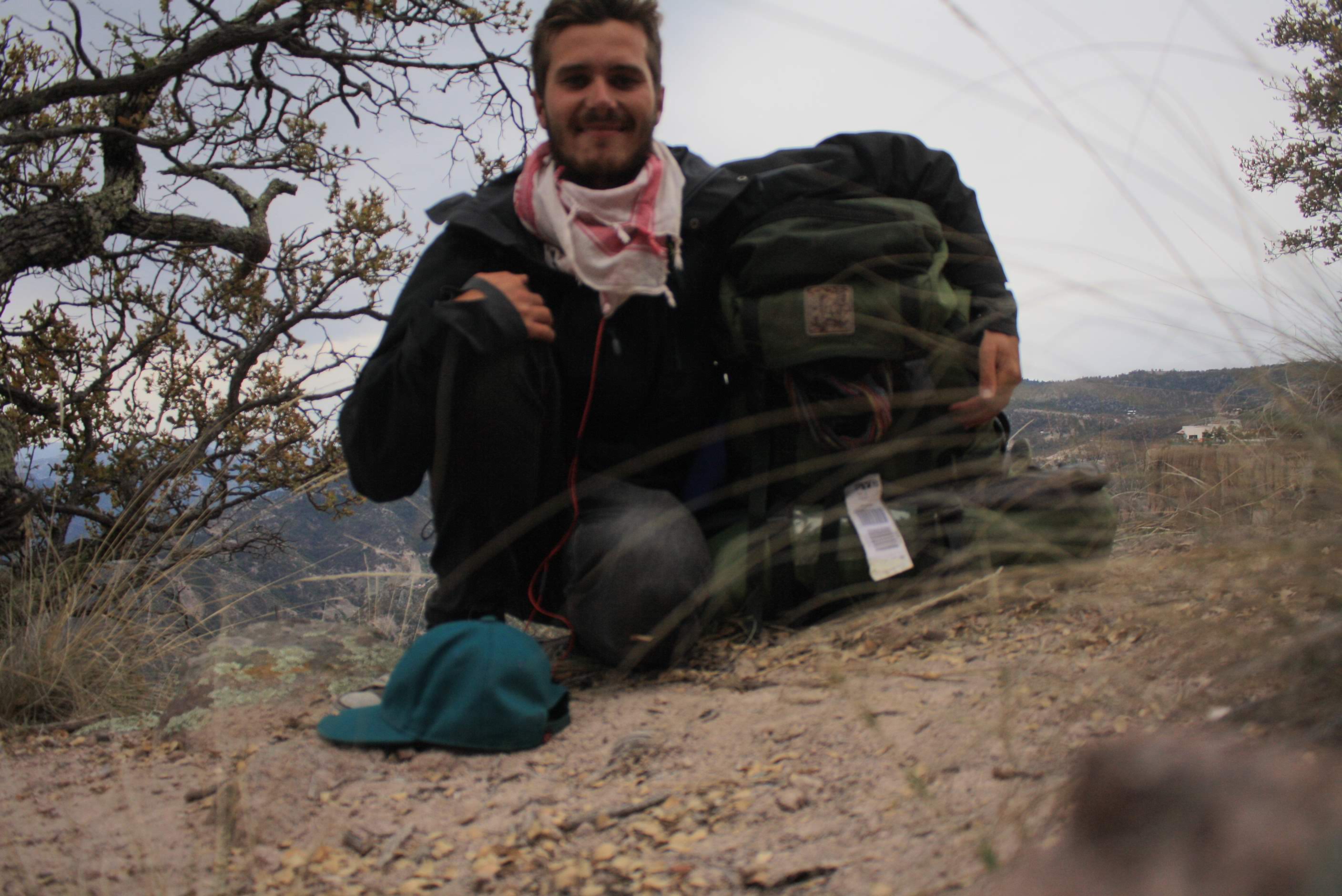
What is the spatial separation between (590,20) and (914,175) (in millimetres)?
970

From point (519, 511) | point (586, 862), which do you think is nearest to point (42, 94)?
point (519, 511)

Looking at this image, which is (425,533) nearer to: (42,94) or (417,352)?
(417,352)

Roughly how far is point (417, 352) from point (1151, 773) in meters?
1.73

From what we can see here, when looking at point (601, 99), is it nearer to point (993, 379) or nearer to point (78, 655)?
point (993, 379)

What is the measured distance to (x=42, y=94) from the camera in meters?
4.72

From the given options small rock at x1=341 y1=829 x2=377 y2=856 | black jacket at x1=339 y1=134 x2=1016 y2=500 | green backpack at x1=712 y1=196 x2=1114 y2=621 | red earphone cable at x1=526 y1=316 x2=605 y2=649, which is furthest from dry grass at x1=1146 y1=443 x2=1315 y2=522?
small rock at x1=341 y1=829 x2=377 y2=856

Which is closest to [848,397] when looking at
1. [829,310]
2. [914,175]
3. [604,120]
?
[829,310]

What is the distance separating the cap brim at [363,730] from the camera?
1.78m

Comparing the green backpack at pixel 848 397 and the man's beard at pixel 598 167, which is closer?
the green backpack at pixel 848 397

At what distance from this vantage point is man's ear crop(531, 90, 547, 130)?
8.21 feet

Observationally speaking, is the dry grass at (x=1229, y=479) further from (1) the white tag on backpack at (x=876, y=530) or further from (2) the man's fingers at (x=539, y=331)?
(2) the man's fingers at (x=539, y=331)

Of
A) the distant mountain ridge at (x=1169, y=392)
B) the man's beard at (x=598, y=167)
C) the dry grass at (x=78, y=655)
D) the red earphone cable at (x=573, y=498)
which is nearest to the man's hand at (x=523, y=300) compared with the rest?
the red earphone cable at (x=573, y=498)

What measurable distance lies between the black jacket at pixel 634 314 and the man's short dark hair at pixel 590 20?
0.98 ft

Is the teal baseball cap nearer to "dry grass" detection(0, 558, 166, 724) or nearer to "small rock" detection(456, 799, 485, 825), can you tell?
"small rock" detection(456, 799, 485, 825)
